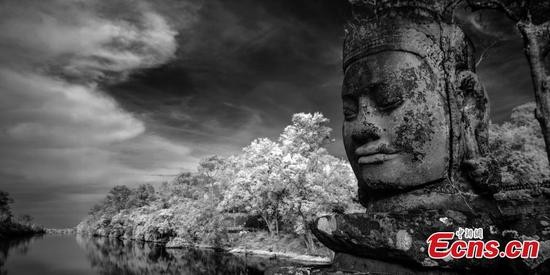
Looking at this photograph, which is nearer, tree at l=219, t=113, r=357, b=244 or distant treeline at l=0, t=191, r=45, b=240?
tree at l=219, t=113, r=357, b=244

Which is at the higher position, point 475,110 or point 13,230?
point 475,110

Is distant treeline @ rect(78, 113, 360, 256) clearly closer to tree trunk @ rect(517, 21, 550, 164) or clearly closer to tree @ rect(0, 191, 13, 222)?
tree trunk @ rect(517, 21, 550, 164)

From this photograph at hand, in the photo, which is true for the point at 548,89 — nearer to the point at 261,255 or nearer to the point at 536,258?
the point at 536,258

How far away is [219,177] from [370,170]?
137ft

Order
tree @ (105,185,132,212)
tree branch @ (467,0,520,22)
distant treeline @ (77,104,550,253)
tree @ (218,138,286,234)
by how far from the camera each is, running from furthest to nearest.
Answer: tree @ (105,185,132,212)
tree @ (218,138,286,234)
distant treeline @ (77,104,550,253)
tree branch @ (467,0,520,22)

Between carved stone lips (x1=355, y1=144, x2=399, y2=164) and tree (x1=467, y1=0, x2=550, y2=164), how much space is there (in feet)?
7.74

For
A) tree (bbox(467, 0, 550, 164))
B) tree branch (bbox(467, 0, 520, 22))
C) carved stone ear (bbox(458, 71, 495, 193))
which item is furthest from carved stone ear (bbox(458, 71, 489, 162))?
tree branch (bbox(467, 0, 520, 22))

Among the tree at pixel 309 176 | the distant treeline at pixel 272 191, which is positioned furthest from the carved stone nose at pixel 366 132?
the tree at pixel 309 176

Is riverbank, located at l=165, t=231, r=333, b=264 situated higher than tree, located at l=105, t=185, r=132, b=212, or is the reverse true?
tree, located at l=105, t=185, r=132, b=212

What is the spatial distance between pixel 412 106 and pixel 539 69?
268cm

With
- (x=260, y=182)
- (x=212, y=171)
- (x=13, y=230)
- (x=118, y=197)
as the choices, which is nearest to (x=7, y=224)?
(x=13, y=230)

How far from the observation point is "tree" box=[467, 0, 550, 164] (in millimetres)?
5051

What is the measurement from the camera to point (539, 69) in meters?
5.33

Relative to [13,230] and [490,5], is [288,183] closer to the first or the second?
[490,5]
